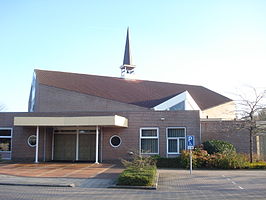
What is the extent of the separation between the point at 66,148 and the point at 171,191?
14922 millimetres

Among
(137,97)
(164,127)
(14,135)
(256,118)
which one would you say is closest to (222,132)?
(256,118)

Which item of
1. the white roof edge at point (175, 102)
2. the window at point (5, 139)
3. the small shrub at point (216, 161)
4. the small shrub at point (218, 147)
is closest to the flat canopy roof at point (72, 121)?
the window at point (5, 139)

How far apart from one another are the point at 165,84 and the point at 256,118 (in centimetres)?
1640

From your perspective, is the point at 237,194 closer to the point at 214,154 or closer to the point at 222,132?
the point at 214,154

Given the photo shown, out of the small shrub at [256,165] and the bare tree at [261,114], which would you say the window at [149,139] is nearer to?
the small shrub at [256,165]

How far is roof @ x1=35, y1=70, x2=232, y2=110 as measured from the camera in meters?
31.3

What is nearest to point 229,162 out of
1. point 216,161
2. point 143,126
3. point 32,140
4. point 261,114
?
point 216,161

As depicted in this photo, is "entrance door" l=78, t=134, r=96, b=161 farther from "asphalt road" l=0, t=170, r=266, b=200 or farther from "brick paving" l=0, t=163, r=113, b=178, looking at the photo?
"asphalt road" l=0, t=170, r=266, b=200

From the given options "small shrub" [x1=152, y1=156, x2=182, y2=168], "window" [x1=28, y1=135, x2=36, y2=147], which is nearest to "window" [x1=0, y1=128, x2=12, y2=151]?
"window" [x1=28, y1=135, x2=36, y2=147]

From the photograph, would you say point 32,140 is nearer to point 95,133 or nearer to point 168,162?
point 95,133

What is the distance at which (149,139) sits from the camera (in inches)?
981

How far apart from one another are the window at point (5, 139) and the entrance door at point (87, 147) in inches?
212

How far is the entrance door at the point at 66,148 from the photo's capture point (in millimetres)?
25670

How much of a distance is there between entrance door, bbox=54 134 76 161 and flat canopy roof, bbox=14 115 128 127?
2.92m
